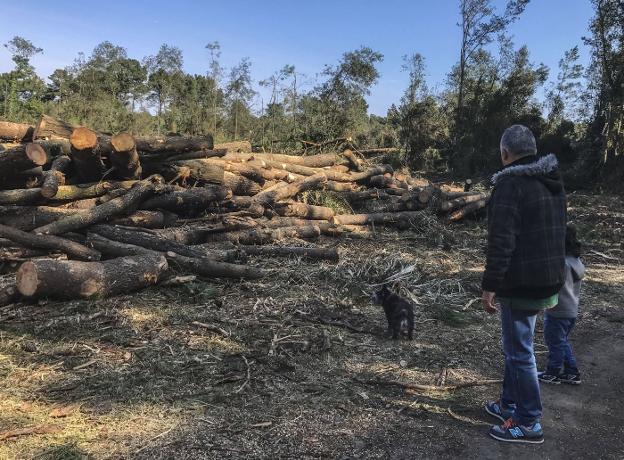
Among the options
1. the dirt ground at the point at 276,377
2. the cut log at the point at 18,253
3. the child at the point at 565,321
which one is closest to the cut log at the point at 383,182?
the dirt ground at the point at 276,377

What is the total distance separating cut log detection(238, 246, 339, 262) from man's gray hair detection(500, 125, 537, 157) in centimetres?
498

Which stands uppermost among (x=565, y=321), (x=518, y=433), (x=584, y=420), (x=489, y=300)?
(x=489, y=300)

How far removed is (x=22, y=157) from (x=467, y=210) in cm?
1037

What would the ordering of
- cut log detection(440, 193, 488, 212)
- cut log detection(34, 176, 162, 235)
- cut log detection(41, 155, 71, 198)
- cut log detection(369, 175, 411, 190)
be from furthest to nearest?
cut log detection(369, 175, 411, 190) < cut log detection(440, 193, 488, 212) < cut log detection(41, 155, 71, 198) < cut log detection(34, 176, 162, 235)

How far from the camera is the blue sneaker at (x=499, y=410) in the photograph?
3537mm

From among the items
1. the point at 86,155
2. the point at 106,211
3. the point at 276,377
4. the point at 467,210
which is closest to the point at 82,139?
the point at 86,155

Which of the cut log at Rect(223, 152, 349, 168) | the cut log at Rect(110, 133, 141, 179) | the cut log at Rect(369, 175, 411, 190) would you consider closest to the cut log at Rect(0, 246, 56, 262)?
the cut log at Rect(110, 133, 141, 179)

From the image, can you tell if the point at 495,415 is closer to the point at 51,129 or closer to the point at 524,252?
the point at 524,252

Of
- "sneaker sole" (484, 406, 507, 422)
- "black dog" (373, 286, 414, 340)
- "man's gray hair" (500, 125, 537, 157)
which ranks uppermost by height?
"man's gray hair" (500, 125, 537, 157)

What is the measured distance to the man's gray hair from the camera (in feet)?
10.6

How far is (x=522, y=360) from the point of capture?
3.27 meters

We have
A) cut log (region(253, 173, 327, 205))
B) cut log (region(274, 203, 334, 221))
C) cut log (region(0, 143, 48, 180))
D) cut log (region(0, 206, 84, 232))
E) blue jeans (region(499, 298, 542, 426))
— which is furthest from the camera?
cut log (region(274, 203, 334, 221))

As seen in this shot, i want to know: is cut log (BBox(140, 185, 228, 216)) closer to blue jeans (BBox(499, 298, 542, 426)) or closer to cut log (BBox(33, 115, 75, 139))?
cut log (BBox(33, 115, 75, 139))

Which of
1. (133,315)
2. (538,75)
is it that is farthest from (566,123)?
(133,315)
